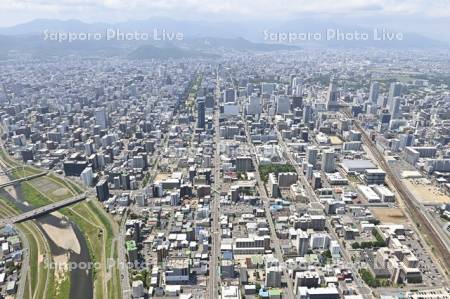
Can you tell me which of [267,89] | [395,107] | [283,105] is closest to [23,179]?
[283,105]

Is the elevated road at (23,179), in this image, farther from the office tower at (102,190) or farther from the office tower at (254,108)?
the office tower at (254,108)

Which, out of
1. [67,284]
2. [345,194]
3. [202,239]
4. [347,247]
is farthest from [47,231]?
[345,194]

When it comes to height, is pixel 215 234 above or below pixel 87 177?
below

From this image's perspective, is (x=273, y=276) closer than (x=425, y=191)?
Yes

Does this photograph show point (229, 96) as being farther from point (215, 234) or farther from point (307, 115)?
point (215, 234)

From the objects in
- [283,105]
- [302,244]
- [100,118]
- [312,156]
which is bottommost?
[302,244]

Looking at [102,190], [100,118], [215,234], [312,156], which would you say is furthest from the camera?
[100,118]

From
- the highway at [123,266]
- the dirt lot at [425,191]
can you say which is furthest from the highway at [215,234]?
the dirt lot at [425,191]

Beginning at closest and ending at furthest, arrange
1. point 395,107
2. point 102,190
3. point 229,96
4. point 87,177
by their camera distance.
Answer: point 102,190 → point 87,177 → point 395,107 → point 229,96
